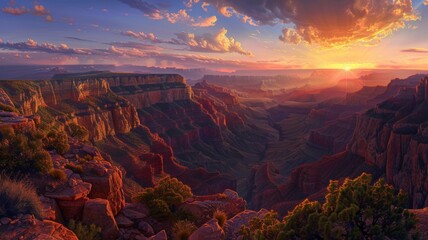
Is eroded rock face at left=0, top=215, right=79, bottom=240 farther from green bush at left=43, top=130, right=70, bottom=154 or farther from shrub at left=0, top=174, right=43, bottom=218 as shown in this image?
green bush at left=43, top=130, right=70, bottom=154

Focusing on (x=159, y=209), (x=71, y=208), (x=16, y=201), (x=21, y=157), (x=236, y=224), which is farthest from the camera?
(x=159, y=209)

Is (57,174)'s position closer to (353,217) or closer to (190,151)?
(353,217)

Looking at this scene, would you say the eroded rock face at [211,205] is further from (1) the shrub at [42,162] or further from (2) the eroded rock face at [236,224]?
(1) the shrub at [42,162]

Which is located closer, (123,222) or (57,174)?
(57,174)

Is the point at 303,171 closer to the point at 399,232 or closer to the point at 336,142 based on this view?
the point at 336,142

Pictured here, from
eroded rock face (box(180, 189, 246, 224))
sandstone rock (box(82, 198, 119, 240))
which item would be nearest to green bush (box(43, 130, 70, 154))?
sandstone rock (box(82, 198, 119, 240))

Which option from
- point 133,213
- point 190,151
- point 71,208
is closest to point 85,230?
point 71,208
